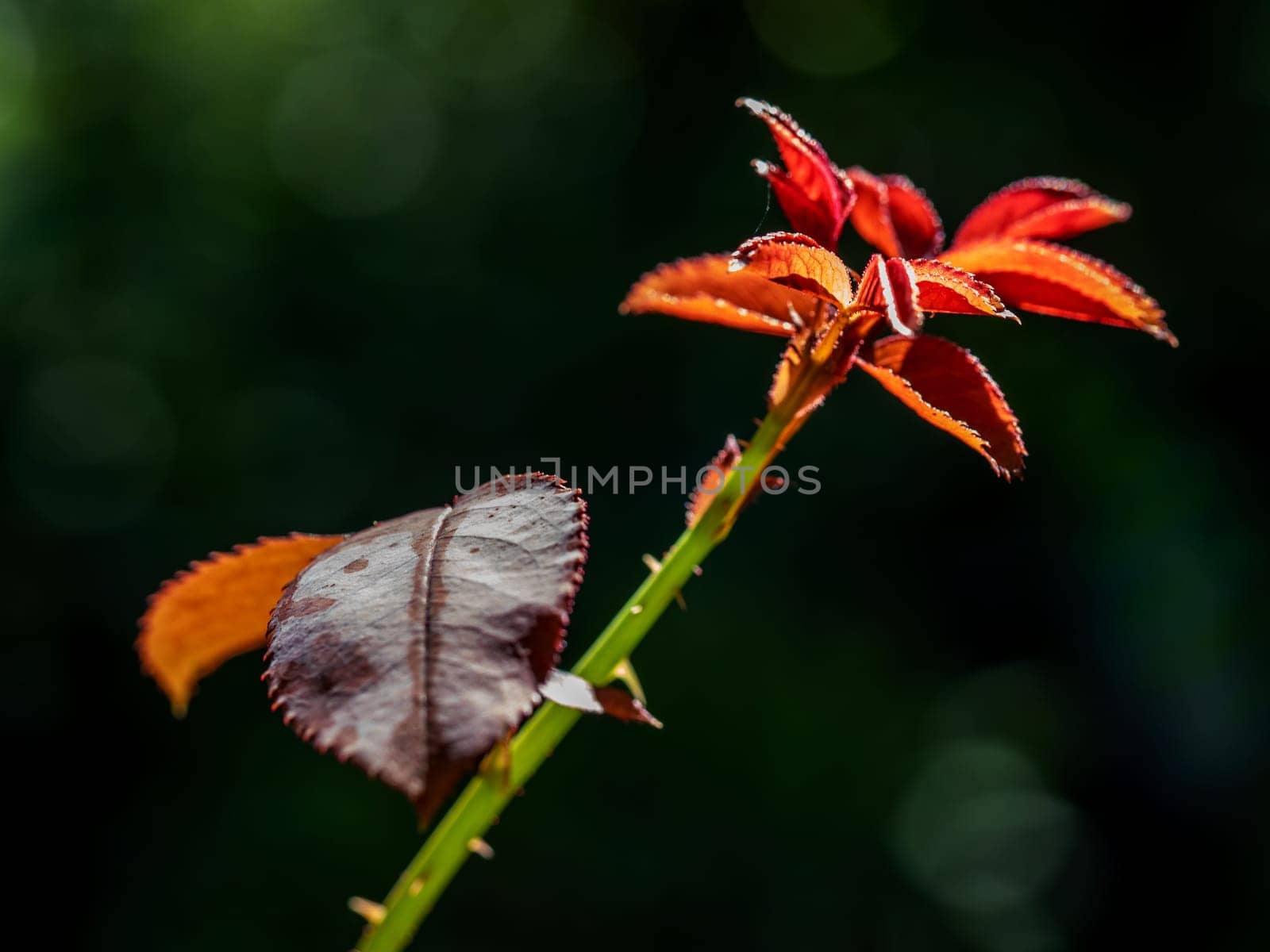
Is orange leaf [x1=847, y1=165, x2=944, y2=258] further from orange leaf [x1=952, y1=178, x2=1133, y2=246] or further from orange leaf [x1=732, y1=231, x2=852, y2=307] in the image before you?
orange leaf [x1=732, y1=231, x2=852, y2=307]

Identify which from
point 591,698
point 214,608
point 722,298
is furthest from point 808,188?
point 214,608

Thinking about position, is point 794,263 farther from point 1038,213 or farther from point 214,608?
point 214,608

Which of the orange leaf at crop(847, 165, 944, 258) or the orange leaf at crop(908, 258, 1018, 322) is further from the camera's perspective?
the orange leaf at crop(847, 165, 944, 258)

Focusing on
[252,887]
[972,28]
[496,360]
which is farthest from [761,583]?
[972,28]

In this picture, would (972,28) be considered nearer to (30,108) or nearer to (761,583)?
(761,583)

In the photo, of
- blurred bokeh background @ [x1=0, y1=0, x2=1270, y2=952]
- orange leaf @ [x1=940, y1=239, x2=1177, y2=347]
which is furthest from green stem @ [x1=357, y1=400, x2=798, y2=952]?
blurred bokeh background @ [x1=0, y1=0, x2=1270, y2=952]

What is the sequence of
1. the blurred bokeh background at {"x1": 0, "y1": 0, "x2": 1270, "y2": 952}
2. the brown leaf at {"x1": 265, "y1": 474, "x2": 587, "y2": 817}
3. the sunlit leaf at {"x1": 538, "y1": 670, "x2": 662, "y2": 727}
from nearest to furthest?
the brown leaf at {"x1": 265, "y1": 474, "x2": 587, "y2": 817} < the sunlit leaf at {"x1": 538, "y1": 670, "x2": 662, "y2": 727} < the blurred bokeh background at {"x1": 0, "y1": 0, "x2": 1270, "y2": 952}
